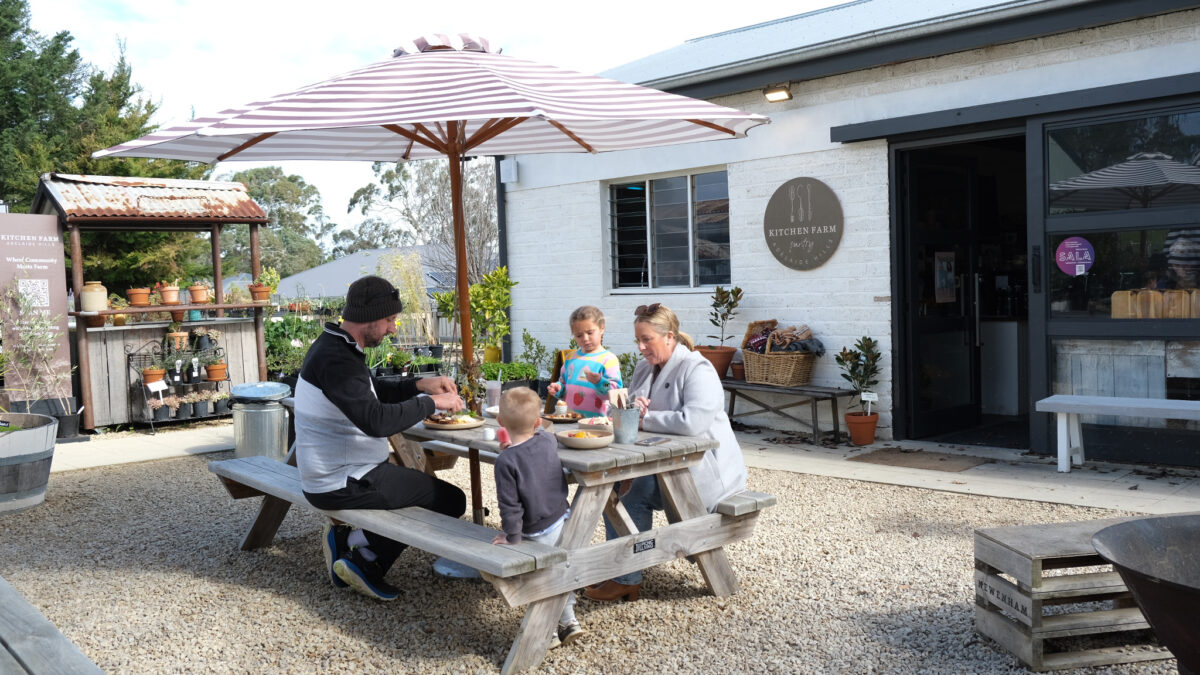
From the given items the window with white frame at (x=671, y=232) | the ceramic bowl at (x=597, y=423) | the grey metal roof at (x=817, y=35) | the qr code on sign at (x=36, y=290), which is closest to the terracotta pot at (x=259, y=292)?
the qr code on sign at (x=36, y=290)

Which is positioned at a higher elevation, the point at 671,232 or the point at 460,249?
the point at 671,232

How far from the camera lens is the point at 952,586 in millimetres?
4219

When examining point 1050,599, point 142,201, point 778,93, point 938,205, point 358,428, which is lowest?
point 1050,599

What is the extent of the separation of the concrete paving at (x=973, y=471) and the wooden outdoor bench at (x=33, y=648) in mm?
5078

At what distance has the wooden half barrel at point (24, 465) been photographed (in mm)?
6004

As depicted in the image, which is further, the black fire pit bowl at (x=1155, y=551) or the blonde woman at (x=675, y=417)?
the blonde woman at (x=675, y=417)

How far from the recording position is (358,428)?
13.3 ft

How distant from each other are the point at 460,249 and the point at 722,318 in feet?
14.3

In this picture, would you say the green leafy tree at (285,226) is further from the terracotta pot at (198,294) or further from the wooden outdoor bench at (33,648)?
the wooden outdoor bench at (33,648)

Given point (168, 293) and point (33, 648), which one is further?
point (168, 293)

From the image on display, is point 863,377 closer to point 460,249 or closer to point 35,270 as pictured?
point 460,249

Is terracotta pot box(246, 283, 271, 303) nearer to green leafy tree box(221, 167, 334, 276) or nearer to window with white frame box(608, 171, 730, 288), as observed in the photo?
window with white frame box(608, 171, 730, 288)

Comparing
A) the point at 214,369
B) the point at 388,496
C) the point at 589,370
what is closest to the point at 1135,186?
the point at 589,370

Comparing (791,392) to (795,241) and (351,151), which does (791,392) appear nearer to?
(795,241)
